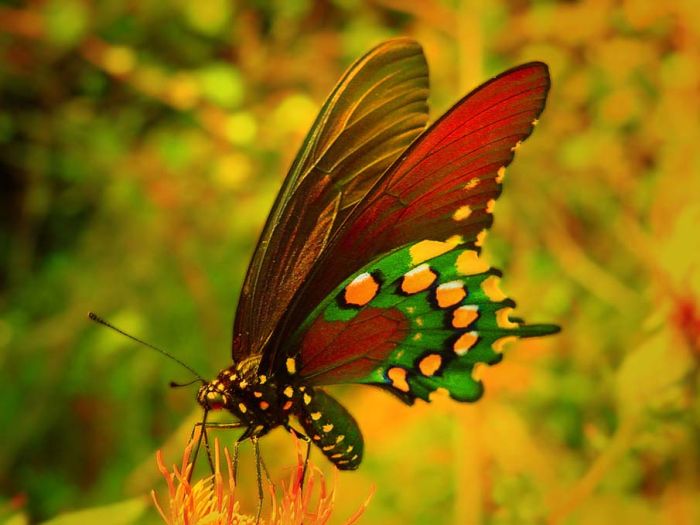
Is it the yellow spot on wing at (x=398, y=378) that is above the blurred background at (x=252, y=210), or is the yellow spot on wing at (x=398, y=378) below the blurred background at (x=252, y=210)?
below

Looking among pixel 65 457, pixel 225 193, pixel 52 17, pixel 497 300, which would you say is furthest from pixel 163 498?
pixel 52 17

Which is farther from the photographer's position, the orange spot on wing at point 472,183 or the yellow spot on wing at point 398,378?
the yellow spot on wing at point 398,378

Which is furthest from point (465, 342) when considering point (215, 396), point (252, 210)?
point (252, 210)

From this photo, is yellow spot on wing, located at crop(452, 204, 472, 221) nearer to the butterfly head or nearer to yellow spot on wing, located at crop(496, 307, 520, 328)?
yellow spot on wing, located at crop(496, 307, 520, 328)

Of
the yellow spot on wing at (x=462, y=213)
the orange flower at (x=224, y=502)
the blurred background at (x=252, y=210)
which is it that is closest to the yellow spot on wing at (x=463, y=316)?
the yellow spot on wing at (x=462, y=213)

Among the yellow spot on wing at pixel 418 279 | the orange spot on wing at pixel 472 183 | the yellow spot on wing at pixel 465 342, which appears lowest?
the yellow spot on wing at pixel 465 342

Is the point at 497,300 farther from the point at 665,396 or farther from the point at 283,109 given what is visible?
the point at 283,109

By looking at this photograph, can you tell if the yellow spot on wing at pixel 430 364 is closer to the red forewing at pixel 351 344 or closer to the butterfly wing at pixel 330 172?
the red forewing at pixel 351 344
